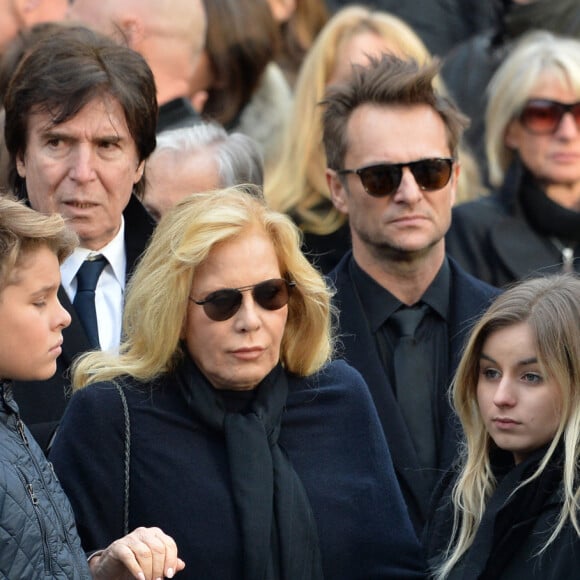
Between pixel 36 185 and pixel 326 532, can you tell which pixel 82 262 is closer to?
pixel 36 185

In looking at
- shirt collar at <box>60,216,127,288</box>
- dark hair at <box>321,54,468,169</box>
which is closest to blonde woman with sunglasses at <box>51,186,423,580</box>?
shirt collar at <box>60,216,127,288</box>

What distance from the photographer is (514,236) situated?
643 centimetres

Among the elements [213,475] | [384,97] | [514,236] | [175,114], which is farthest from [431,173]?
[213,475]

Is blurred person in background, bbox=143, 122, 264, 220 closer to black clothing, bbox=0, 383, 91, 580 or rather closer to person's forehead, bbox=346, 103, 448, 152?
person's forehead, bbox=346, 103, 448, 152

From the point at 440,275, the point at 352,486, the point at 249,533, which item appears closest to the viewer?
the point at 249,533

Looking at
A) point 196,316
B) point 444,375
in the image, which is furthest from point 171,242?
point 444,375

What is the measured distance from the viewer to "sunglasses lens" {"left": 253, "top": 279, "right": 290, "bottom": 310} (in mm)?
4461

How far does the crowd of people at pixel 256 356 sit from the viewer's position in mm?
4141

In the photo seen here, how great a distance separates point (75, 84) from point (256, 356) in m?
1.12

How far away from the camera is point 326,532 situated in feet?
14.6

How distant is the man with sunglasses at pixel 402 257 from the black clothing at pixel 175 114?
87 cm

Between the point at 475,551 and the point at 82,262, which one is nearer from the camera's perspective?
the point at 475,551

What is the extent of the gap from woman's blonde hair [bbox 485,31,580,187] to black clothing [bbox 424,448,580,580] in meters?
2.53

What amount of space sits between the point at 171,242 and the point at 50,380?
0.61 m
